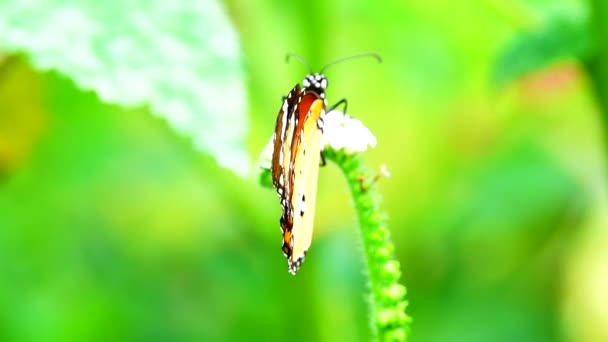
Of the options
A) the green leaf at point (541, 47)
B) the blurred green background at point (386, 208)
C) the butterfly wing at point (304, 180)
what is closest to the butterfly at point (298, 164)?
the butterfly wing at point (304, 180)

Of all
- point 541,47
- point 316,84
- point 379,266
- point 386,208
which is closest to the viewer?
point 379,266

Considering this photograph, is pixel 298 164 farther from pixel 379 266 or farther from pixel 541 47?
pixel 541 47

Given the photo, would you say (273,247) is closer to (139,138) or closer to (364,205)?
(364,205)

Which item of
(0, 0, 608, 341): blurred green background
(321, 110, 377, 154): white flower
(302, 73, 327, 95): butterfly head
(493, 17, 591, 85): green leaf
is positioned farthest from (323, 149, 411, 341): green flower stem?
(0, 0, 608, 341): blurred green background

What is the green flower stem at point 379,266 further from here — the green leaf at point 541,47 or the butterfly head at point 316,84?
the green leaf at point 541,47

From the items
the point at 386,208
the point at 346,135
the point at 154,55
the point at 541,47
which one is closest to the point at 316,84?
the point at 346,135
